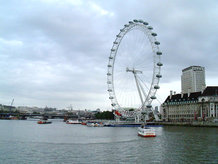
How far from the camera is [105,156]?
22672 millimetres

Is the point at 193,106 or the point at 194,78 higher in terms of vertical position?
the point at 194,78

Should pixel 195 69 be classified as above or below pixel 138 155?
above

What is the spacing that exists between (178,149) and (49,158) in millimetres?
12861

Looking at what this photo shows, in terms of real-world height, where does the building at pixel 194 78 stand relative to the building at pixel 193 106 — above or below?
above

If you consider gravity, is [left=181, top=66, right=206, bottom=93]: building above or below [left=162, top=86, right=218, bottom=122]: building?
above

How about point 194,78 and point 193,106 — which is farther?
point 194,78

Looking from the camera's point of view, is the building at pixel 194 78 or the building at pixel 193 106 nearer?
the building at pixel 193 106

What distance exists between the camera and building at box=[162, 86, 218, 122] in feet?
252

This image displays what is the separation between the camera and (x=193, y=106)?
8381cm

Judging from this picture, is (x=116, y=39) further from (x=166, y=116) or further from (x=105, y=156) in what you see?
(x=166, y=116)

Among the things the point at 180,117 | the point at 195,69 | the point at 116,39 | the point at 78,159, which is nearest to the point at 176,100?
the point at 180,117

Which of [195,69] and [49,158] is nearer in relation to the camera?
[49,158]

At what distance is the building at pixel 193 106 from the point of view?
76750 millimetres

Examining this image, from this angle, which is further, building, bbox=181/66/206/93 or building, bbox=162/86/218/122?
building, bbox=181/66/206/93
